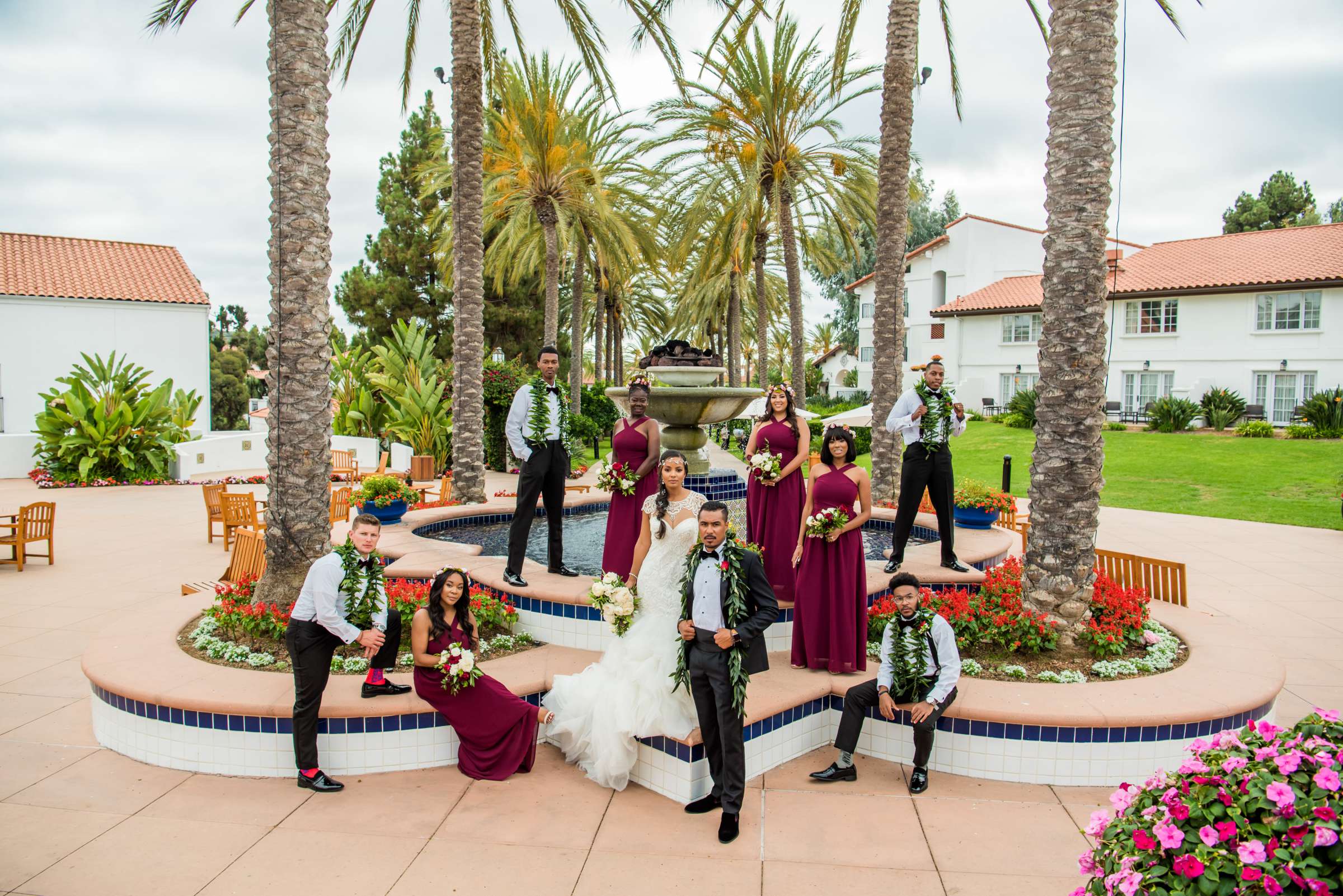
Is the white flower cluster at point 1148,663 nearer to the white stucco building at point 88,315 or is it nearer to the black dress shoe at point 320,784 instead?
the black dress shoe at point 320,784

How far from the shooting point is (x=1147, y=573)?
320 inches

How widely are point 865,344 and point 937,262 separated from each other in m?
9.78

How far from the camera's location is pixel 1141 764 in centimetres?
497

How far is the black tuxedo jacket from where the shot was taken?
454cm

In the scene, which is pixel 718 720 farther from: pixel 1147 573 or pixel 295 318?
pixel 1147 573

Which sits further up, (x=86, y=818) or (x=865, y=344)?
(x=865, y=344)

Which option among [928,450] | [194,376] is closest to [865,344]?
[194,376]

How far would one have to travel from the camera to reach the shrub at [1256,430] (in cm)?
2730

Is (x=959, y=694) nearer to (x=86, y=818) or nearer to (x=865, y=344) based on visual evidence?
(x=86, y=818)

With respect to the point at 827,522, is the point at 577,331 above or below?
above

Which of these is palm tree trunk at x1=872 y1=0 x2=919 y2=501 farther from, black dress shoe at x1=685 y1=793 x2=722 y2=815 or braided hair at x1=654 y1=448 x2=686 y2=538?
black dress shoe at x1=685 y1=793 x2=722 y2=815

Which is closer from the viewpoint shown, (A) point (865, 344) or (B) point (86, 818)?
(B) point (86, 818)

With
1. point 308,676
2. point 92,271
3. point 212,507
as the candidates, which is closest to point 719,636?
point 308,676

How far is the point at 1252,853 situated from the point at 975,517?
8038 millimetres
